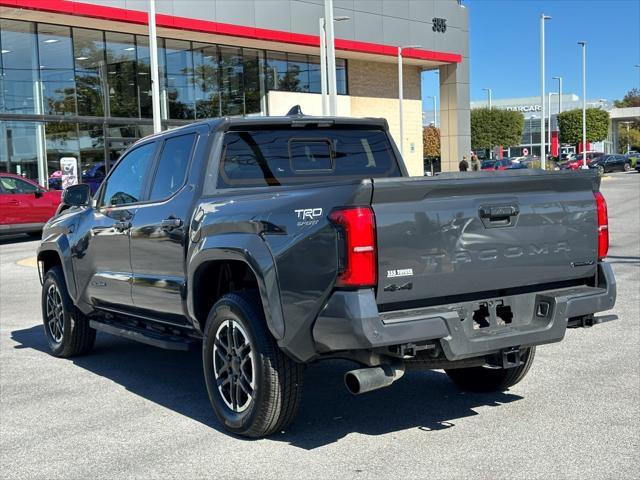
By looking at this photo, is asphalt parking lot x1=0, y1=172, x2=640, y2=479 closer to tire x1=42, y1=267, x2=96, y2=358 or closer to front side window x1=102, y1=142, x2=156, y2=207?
tire x1=42, y1=267, x2=96, y2=358

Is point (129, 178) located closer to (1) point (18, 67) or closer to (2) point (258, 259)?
(2) point (258, 259)

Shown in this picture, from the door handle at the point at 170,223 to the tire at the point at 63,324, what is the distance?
2.15 m

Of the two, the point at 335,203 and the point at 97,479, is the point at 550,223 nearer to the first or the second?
the point at 335,203

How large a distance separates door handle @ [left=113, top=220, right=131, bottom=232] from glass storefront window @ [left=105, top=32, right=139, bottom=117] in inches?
932

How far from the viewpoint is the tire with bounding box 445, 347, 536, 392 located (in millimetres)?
5926

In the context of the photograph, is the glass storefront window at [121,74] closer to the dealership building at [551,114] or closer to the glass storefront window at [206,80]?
the glass storefront window at [206,80]

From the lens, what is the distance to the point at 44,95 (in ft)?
89.9

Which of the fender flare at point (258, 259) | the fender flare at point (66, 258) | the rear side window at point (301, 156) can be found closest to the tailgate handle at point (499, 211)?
the fender flare at point (258, 259)

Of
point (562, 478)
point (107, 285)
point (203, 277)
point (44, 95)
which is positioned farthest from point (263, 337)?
point (44, 95)

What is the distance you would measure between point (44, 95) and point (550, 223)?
82.5ft

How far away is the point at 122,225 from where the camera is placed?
6.63m

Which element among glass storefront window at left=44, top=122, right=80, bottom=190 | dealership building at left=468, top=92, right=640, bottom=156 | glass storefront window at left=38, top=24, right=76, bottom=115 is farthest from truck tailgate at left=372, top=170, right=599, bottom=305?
dealership building at left=468, top=92, right=640, bottom=156

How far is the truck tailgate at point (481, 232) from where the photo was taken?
446 cm

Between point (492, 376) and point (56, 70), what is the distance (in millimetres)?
24681
